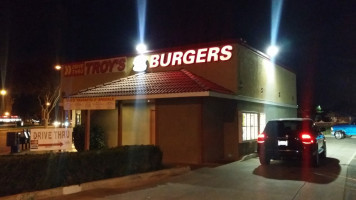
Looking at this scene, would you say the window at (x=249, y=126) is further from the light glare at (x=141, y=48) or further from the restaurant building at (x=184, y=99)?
the light glare at (x=141, y=48)

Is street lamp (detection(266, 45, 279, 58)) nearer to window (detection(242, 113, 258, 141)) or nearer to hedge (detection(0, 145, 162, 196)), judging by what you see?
window (detection(242, 113, 258, 141))

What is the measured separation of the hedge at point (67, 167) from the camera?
29.4 ft

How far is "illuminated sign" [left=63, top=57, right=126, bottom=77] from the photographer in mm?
19903

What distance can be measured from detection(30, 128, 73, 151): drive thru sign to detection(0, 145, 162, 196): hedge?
1.06 meters

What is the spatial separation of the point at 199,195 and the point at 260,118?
1180 centimetres

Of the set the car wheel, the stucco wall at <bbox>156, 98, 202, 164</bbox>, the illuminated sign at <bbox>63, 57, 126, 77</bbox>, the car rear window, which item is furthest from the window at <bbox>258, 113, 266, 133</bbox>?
the car wheel

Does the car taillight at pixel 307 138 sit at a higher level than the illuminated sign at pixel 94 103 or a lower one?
lower

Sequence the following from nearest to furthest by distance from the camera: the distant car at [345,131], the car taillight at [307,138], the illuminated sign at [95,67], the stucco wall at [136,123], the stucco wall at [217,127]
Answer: the car taillight at [307,138], the stucco wall at [217,127], the stucco wall at [136,123], the illuminated sign at [95,67], the distant car at [345,131]

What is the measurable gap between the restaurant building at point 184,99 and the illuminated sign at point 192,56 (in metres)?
0.04

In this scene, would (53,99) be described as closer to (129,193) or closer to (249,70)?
(249,70)

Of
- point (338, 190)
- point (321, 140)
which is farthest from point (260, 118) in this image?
point (338, 190)

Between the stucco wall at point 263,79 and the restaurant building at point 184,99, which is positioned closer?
the restaurant building at point 184,99

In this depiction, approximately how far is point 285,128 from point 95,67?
1088 centimetres

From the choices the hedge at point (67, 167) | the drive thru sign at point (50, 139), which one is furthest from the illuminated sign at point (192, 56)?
the drive thru sign at point (50, 139)
